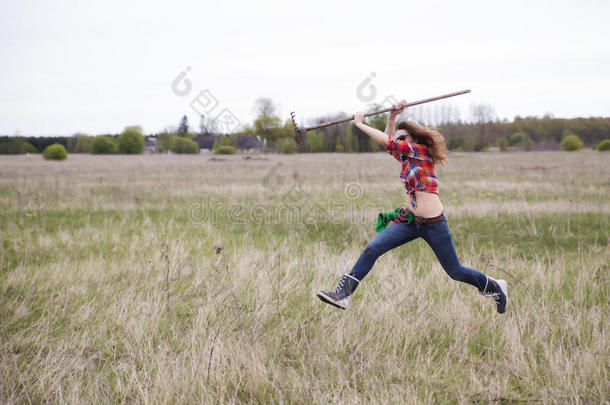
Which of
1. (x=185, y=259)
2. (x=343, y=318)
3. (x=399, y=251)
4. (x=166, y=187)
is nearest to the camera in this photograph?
(x=343, y=318)

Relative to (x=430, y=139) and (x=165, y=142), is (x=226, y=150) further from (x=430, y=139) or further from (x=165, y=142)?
(x=430, y=139)

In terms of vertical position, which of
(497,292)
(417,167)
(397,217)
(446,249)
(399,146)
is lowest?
(497,292)

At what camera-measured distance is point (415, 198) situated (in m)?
3.53

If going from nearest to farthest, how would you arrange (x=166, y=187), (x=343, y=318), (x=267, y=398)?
A: (x=267, y=398), (x=343, y=318), (x=166, y=187)

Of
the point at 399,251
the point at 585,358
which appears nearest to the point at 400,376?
the point at 585,358

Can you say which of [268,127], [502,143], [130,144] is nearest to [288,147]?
[268,127]

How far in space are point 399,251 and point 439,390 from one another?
370cm

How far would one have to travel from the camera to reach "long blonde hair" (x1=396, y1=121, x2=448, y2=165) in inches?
135

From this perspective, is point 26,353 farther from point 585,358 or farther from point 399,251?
point 399,251

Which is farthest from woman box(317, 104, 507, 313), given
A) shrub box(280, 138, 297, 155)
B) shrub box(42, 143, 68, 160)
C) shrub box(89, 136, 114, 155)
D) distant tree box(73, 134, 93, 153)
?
distant tree box(73, 134, 93, 153)

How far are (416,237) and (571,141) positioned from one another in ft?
235

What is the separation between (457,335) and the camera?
3686 mm

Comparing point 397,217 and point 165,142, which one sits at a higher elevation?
point 165,142

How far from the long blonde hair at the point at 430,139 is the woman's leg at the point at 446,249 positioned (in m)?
0.56
